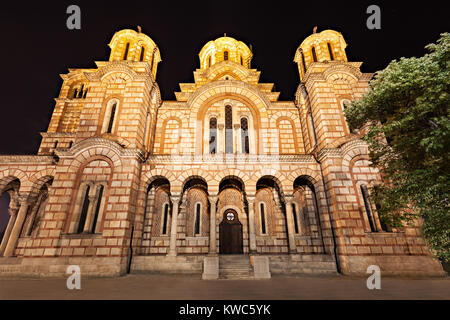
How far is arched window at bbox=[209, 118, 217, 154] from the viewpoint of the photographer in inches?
565

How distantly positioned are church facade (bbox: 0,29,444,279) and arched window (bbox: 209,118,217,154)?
0.09 metres

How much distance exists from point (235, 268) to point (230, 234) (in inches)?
138

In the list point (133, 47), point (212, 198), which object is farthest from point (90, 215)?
point (133, 47)

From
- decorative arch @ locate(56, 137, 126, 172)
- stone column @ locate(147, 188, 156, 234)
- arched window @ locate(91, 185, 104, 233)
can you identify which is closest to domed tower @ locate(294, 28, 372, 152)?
stone column @ locate(147, 188, 156, 234)

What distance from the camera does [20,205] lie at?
12.0 m

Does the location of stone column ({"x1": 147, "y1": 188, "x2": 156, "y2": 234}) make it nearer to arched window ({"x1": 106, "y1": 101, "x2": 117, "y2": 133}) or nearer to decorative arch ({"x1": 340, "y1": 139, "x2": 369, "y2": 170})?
arched window ({"x1": 106, "y1": 101, "x2": 117, "y2": 133})

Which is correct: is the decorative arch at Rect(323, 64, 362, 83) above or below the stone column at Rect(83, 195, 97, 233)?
above

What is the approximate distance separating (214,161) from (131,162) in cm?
469

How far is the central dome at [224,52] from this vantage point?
70.4ft

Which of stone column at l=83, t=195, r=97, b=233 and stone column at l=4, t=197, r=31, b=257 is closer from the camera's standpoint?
stone column at l=83, t=195, r=97, b=233

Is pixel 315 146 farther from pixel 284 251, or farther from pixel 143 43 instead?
pixel 143 43

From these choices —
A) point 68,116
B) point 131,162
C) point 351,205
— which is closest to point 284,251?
point 351,205

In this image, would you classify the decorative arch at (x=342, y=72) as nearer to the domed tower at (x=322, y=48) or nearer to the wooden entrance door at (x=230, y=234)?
the domed tower at (x=322, y=48)

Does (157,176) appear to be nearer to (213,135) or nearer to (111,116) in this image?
(111,116)
